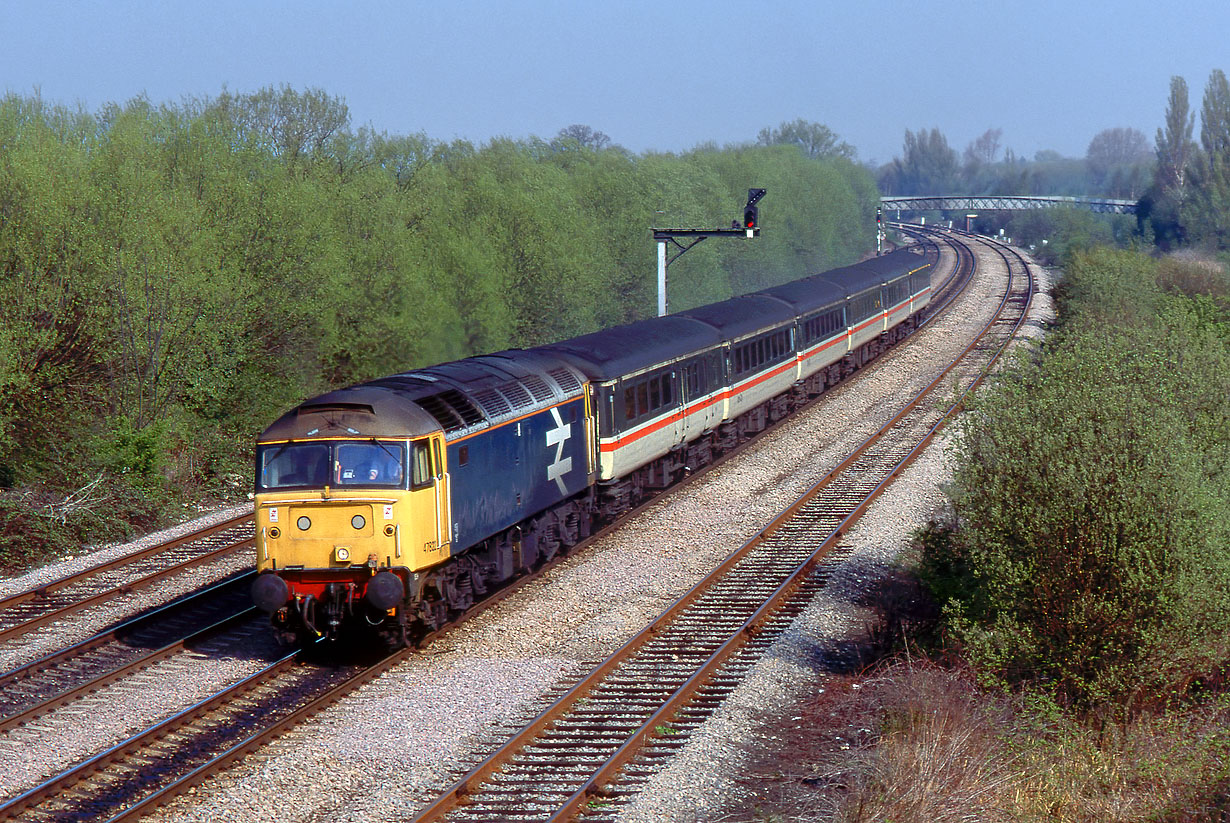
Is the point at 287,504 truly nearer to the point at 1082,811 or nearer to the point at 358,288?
the point at 1082,811

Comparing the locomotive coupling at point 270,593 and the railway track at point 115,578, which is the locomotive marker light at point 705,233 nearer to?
the railway track at point 115,578

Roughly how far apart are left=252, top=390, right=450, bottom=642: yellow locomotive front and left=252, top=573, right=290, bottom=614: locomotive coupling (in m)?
0.01

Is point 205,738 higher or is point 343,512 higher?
point 343,512

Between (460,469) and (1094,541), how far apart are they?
24.4ft

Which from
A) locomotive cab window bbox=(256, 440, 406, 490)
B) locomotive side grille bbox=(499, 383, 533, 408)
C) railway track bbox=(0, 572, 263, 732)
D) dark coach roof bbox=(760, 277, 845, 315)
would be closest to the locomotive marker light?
dark coach roof bbox=(760, 277, 845, 315)

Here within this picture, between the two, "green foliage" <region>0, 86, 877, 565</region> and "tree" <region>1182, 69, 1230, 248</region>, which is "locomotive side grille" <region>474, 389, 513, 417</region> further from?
"tree" <region>1182, 69, 1230, 248</region>

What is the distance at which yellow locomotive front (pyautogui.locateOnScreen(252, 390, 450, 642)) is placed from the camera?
14.5m

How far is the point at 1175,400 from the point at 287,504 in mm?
10453

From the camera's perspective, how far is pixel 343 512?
47.8ft

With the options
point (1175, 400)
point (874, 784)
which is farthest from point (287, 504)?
point (1175, 400)

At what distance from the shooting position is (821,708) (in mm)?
13430

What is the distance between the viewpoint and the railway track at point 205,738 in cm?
1098

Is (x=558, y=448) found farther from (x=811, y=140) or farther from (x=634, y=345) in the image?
(x=811, y=140)

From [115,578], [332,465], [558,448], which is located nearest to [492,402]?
[558,448]
